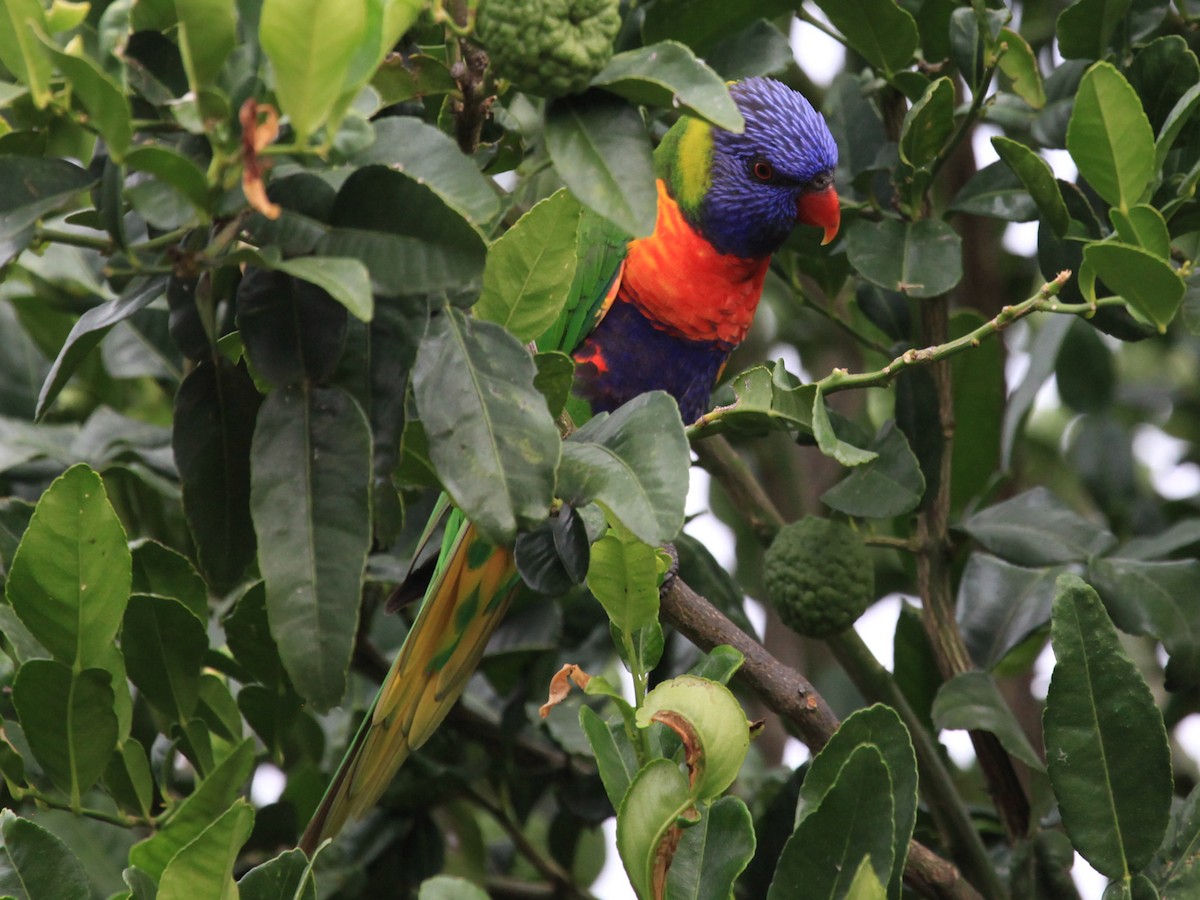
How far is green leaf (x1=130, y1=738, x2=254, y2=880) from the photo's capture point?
1.01 metres

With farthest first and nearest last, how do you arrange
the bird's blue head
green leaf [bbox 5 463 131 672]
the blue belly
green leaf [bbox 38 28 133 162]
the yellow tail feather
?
the blue belly → the bird's blue head → the yellow tail feather → green leaf [bbox 5 463 131 672] → green leaf [bbox 38 28 133 162]

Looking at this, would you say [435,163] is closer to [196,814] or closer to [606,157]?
[606,157]

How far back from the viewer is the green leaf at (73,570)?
3.22ft

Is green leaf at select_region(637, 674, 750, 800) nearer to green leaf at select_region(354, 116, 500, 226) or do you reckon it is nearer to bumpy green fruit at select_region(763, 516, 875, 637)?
green leaf at select_region(354, 116, 500, 226)

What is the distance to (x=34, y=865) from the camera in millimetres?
907

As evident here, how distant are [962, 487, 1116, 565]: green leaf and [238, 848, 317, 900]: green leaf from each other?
93 cm

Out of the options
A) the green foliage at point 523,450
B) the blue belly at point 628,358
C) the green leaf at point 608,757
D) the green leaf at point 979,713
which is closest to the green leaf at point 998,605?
the green foliage at point 523,450

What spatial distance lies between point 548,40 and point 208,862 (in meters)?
0.58

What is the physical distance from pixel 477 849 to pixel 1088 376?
3.93 feet

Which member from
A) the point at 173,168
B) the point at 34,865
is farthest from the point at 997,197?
the point at 34,865

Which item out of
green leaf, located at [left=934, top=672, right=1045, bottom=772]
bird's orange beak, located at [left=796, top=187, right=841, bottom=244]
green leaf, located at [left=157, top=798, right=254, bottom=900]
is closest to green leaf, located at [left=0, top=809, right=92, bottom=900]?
green leaf, located at [left=157, top=798, right=254, bottom=900]

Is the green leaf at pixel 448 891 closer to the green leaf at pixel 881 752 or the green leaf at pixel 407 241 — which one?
the green leaf at pixel 881 752

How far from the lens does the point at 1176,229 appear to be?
1.28 meters

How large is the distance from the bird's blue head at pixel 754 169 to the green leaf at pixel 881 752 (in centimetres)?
96
